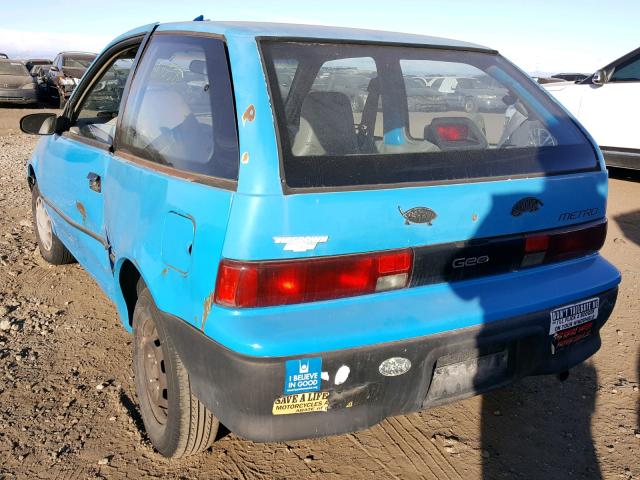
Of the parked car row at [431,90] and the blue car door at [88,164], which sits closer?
the parked car row at [431,90]

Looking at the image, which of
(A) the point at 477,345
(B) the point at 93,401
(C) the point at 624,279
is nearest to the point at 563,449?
(A) the point at 477,345

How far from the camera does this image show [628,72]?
7.52 meters

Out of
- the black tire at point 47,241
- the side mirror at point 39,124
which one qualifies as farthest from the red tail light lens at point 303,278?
the black tire at point 47,241

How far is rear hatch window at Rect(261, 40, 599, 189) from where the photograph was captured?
204cm

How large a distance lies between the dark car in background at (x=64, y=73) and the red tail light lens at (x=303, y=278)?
647 inches

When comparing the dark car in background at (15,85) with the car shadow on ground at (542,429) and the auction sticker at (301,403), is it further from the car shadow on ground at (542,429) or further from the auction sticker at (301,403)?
the auction sticker at (301,403)

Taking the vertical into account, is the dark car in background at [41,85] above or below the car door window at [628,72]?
below

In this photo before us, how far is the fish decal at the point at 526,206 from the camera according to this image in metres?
2.24

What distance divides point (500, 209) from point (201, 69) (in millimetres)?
1277

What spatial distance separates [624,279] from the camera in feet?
Answer: 15.5

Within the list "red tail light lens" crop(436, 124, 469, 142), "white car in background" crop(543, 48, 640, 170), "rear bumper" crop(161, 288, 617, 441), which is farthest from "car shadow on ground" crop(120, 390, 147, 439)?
"white car in background" crop(543, 48, 640, 170)

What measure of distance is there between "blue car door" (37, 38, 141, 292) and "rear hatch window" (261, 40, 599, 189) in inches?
44.3

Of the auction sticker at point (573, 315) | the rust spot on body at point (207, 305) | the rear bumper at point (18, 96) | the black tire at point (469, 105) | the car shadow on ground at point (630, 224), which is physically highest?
the black tire at point (469, 105)

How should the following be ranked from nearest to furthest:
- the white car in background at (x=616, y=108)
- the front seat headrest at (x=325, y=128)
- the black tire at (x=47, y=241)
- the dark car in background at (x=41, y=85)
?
the front seat headrest at (x=325, y=128) < the black tire at (x=47, y=241) < the white car in background at (x=616, y=108) < the dark car in background at (x=41, y=85)
